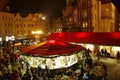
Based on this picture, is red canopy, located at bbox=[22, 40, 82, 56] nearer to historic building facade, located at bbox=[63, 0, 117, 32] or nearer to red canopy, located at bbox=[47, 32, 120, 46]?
red canopy, located at bbox=[47, 32, 120, 46]

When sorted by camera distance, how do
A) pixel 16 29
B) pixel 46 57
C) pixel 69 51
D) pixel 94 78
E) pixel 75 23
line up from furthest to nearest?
pixel 16 29 → pixel 75 23 → pixel 69 51 → pixel 46 57 → pixel 94 78

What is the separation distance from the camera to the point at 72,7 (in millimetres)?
46656

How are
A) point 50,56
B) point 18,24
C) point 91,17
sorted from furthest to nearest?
point 18,24 → point 91,17 → point 50,56

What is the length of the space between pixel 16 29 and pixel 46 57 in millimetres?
42826

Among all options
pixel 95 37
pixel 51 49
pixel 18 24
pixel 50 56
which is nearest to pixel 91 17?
pixel 95 37

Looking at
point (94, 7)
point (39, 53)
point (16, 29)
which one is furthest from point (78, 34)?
point (16, 29)

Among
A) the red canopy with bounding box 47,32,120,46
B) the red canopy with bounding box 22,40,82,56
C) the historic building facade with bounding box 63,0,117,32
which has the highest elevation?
the historic building facade with bounding box 63,0,117,32

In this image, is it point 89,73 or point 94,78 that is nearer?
point 94,78

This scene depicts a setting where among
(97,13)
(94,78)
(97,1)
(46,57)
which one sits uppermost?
(97,1)

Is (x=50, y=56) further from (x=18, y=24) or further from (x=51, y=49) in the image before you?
(x=18, y=24)

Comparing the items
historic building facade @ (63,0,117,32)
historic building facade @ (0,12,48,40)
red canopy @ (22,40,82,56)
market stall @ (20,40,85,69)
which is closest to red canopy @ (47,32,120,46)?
red canopy @ (22,40,82,56)

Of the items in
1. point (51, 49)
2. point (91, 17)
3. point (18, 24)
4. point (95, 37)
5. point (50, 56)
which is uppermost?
point (91, 17)

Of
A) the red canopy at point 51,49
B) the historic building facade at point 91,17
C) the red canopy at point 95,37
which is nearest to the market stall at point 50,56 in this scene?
the red canopy at point 51,49

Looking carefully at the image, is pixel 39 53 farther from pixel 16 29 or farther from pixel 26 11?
pixel 26 11
